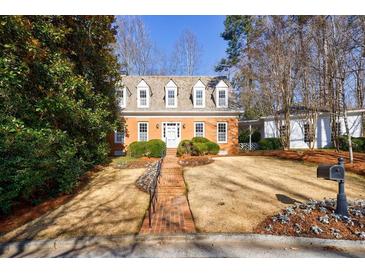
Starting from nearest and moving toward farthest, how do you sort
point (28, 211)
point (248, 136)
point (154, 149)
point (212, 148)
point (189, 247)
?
1. point (189, 247)
2. point (28, 211)
3. point (154, 149)
4. point (212, 148)
5. point (248, 136)

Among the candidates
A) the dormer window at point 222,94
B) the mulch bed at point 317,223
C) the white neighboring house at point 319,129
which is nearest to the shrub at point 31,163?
the mulch bed at point 317,223

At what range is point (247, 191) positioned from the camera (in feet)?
23.6

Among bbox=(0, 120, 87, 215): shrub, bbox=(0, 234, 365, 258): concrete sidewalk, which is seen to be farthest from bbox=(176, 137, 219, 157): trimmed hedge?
bbox=(0, 234, 365, 258): concrete sidewalk

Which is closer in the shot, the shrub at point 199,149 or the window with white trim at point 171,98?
the shrub at point 199,149

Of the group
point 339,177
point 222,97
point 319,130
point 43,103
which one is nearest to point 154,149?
point 222,97

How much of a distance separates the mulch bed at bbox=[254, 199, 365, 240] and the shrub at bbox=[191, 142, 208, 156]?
10.4m

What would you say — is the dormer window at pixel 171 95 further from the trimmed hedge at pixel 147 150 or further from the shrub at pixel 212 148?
the shrub at pixel 212 148

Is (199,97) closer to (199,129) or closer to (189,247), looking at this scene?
(199,129)

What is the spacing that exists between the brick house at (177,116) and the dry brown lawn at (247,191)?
753 centimetres

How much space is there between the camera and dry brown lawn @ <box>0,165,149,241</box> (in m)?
4.80

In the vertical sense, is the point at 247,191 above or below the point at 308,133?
below

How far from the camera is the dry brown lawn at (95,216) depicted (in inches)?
189

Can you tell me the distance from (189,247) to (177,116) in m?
14.8
